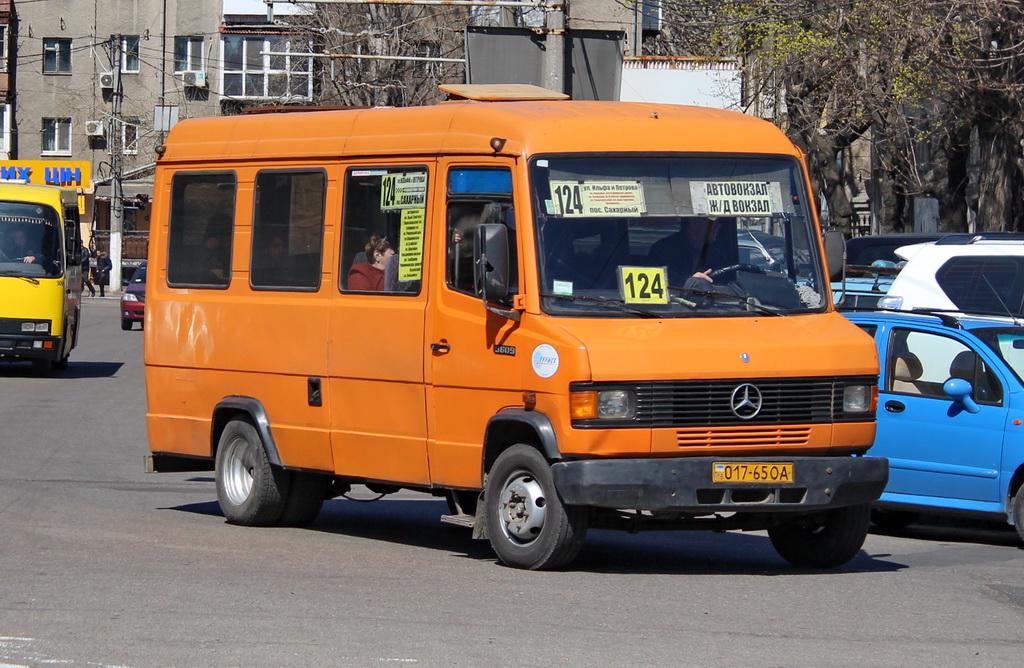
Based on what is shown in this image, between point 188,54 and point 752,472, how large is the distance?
55.1 meters

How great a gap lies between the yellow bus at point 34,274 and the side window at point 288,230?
14.8 meters

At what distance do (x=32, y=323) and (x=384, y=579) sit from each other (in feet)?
56.8

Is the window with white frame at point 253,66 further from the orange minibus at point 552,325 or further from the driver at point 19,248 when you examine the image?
the orange minibus at point 552,325

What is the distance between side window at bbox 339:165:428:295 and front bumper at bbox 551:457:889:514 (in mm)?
1753

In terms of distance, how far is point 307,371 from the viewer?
10188mm

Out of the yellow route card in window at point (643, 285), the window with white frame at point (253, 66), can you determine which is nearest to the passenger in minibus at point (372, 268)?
the yellow route card in window at point (643, 285)

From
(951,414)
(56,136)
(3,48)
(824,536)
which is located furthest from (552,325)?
(3,48)

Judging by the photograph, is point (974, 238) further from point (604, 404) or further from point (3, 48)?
point (3, 48)

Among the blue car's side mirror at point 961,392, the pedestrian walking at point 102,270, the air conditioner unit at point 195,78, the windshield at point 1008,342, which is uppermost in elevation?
the air conditioner unit at point 195,78

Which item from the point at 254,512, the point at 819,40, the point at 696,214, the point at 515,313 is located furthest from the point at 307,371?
the point at 819,40

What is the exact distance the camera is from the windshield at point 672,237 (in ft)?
28.5

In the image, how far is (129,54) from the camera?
6172 centimetres

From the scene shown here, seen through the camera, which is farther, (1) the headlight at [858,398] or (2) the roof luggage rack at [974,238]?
(2) the roof luggage rack at [974,238]

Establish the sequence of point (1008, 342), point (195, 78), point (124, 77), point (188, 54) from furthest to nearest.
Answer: point (124, 77), point (188, 54), point (195, 78), point (1008, 342)
